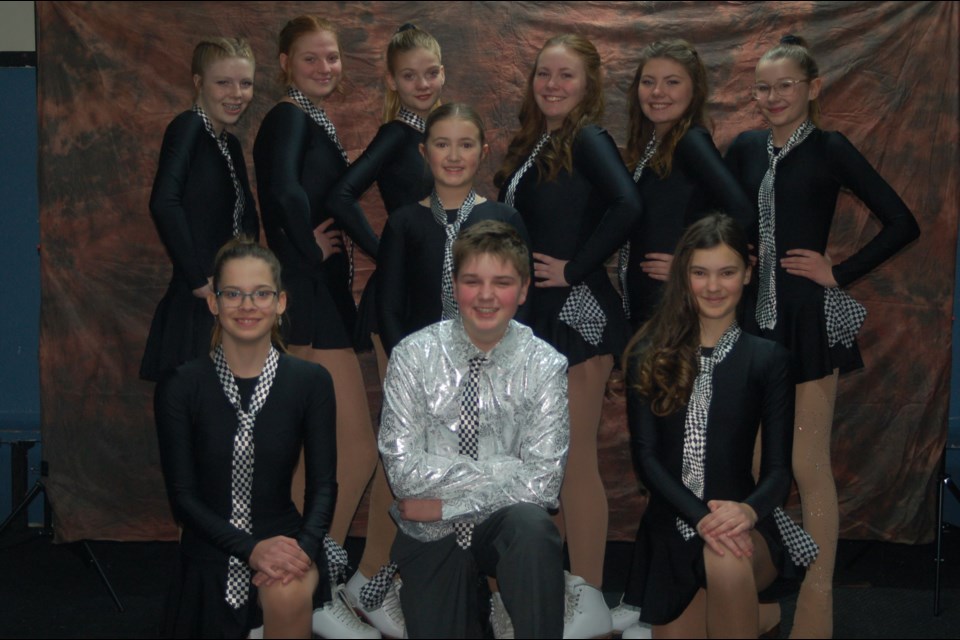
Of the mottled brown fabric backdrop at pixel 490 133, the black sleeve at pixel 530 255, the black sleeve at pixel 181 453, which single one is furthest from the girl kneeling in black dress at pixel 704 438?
the mottled brown fabric backdrop at pixel 490 133

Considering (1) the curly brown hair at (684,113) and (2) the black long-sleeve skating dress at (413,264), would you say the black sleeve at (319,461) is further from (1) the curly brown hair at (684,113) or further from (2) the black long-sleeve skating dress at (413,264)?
(1) the curly brown hair at (684,113)

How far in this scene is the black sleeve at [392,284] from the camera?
3.30 metres

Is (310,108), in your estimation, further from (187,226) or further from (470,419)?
(470,419)

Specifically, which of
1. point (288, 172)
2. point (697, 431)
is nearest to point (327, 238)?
point (288, 172)

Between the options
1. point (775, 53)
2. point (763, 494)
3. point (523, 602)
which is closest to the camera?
point (523, 602)

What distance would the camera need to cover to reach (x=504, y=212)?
10.8 feet

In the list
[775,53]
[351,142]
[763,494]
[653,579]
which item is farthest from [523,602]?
[351,142]

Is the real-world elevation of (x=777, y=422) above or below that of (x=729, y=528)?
above

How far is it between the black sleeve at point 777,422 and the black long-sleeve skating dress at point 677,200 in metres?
0.53

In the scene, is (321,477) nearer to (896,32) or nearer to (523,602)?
(523,602)

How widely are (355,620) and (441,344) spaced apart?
790mm

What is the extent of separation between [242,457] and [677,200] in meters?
1.50

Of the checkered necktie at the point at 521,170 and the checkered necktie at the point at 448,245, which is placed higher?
the checkered necktie at the point at 521,170

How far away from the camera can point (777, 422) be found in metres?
2.98
